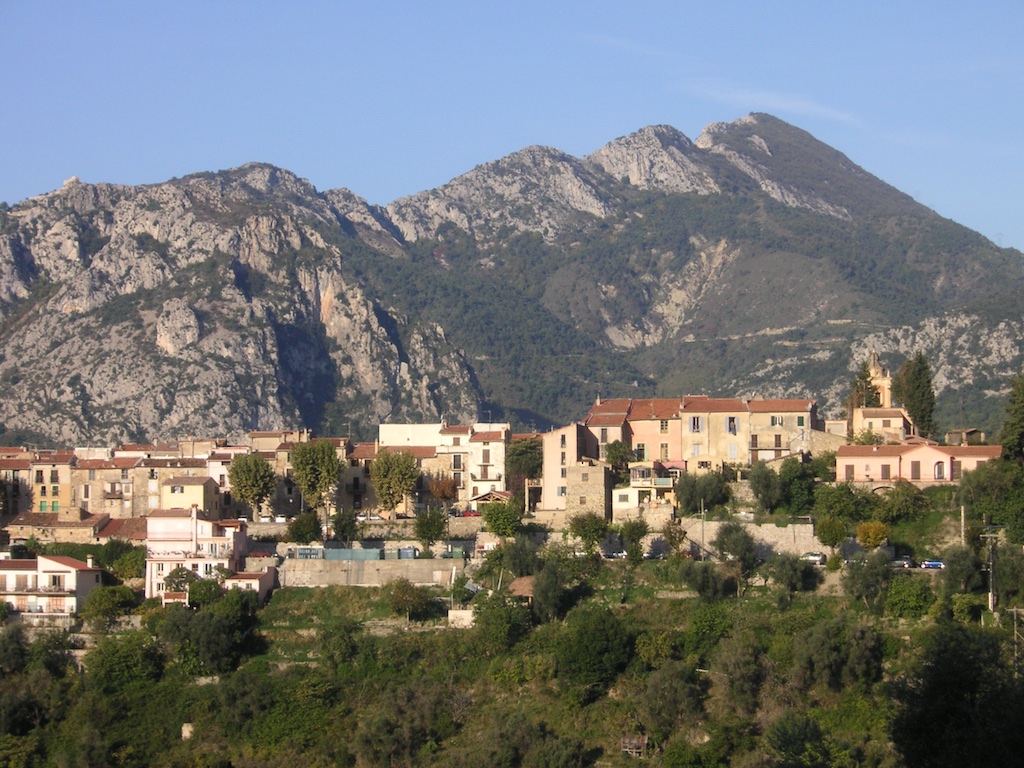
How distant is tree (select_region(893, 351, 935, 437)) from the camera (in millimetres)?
89625

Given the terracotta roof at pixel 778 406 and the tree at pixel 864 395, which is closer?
the terracotta roof at pixel 778 406

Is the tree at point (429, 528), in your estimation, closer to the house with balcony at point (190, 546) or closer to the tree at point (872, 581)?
the house with balcony at point (190, 546)

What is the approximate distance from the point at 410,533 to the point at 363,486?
9009 millimetres

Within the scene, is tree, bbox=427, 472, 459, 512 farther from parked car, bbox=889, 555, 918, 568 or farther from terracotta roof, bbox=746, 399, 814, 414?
parked car, bbox=889, 555, 918, 568

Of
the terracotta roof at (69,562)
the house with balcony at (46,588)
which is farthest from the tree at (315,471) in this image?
the house with balcony at (46,588)

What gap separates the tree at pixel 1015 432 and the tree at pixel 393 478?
26.7 m

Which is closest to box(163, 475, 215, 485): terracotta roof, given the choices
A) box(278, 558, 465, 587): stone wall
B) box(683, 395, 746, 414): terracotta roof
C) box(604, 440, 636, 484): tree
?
box(278, 558, 465, 587): stone wall

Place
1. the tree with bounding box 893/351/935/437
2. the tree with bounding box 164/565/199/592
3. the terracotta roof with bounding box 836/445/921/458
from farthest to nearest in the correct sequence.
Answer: the tree with bounding box 893/351/935/437, the terracotta roof with bounding box 836/445/921/458, the tree with bounding box 164/565/199/592

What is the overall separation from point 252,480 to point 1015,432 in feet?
112

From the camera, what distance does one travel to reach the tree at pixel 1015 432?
250 feet

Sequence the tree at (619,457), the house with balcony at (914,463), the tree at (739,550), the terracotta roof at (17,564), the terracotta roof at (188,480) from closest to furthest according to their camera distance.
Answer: the tree at (739,550), the terracotta roof at (17,564), the house with balcony at (914,463), the tree at (619,457), the terracotta roof at (188,480)

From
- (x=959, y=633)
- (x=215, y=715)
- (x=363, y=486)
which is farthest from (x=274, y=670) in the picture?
(x=959, y=633)

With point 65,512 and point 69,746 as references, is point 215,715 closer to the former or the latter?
point 69,746

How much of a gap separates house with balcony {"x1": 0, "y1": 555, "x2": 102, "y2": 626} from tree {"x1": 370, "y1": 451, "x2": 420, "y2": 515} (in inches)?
576
